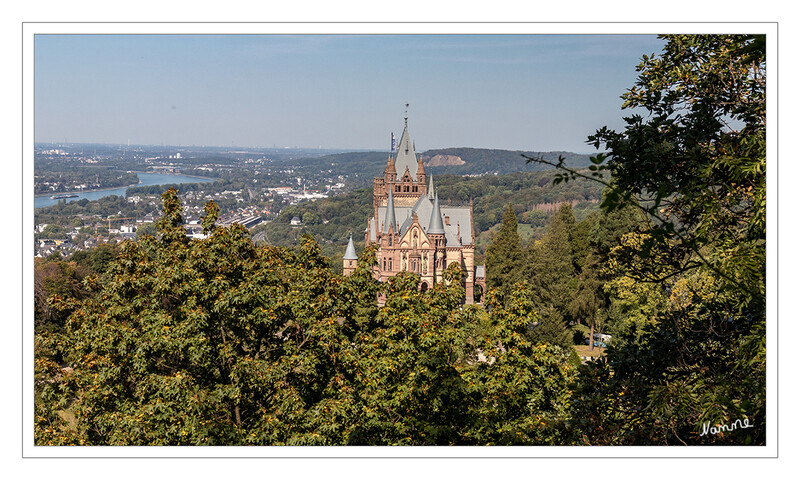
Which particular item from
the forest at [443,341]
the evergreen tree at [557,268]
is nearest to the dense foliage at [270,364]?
the forest at [443,341]

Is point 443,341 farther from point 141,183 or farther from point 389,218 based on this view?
point 141,183

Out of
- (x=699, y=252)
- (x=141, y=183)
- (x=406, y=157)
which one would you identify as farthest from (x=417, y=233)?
(x=699, y=252)

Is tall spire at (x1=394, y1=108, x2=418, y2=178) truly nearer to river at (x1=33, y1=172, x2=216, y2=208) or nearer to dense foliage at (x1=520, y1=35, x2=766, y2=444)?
river at (x1=33, y1=172, x2=216, y2=208)

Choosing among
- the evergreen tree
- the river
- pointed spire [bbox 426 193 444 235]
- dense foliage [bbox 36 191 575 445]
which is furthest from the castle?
dense foliage [bbox 36 191 575 445]

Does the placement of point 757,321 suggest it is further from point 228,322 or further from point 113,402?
point 113,402

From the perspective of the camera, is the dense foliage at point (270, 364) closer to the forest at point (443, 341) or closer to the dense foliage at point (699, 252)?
the forest at point (443, 341)
